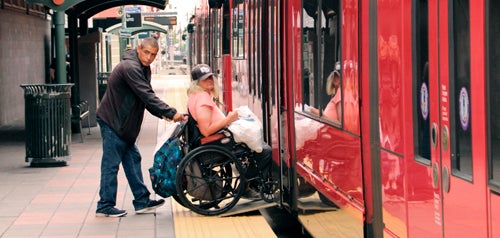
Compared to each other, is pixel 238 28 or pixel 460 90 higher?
pixel 238 28

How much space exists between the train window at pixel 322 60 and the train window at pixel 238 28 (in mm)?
4835

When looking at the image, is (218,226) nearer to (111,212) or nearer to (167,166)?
(167,166)

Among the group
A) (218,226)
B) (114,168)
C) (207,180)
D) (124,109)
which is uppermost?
(124,109)

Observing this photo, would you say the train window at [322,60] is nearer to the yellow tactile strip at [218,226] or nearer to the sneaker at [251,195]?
the yellow tactile strip at [218,226]

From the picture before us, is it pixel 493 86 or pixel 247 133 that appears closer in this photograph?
pixel 493 86

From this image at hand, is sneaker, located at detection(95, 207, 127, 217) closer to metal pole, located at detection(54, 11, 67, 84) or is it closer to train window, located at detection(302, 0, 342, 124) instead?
train window, located at detection(302, 0, 342, 124)

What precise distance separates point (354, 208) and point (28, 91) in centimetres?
865

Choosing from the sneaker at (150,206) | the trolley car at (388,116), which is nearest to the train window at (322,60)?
the trolley car at (388,116)

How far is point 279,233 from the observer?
32.7 ft

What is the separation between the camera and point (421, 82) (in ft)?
14.8

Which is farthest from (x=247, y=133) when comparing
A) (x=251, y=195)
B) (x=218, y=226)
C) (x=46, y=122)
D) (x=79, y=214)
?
(x=46, y=122)

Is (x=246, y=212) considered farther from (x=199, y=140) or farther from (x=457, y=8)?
(x=457, y=8)

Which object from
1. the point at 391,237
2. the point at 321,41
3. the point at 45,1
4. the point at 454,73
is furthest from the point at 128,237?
the point at 45,1

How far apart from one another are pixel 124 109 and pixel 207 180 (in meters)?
0.99
